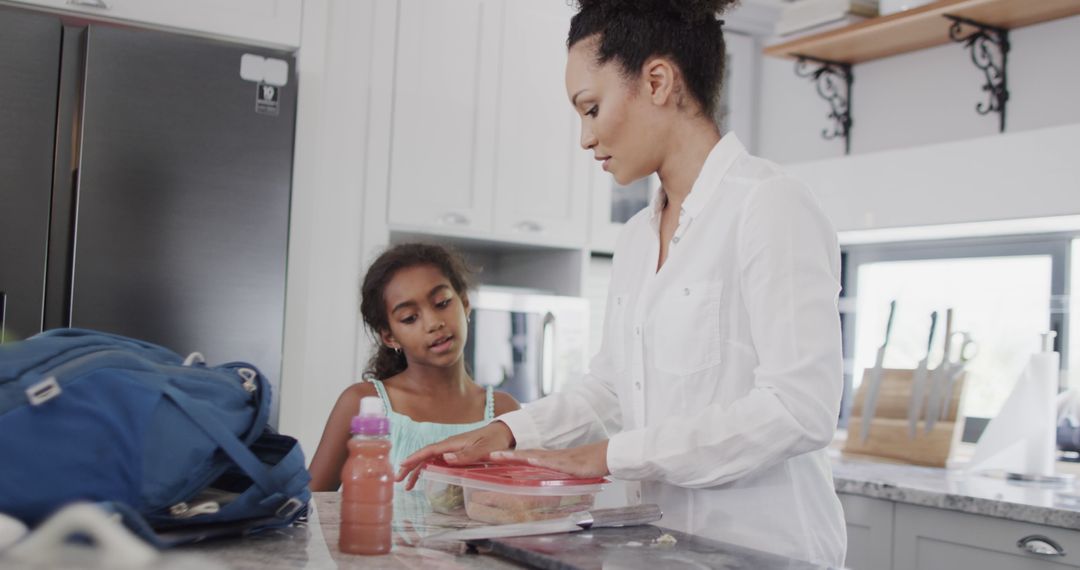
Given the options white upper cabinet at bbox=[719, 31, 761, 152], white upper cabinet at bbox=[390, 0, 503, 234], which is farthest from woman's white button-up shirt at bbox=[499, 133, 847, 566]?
white upper cabinet at bbox=[719, 31, 761, 152]

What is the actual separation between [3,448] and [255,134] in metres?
1.70

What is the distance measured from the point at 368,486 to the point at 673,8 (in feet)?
2.49

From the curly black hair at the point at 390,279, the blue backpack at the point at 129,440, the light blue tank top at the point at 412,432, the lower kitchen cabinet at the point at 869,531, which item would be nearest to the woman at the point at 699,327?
the blue backpack at the point at 129,440

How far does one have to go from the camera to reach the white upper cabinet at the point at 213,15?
2.46 metres

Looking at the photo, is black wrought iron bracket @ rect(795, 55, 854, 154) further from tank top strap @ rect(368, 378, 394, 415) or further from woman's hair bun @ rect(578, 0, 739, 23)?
woman's hair bun @ rect(578, 0, 739, 23)

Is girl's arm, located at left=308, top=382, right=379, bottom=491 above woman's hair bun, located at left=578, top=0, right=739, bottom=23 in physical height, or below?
below

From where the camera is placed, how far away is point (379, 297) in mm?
2133

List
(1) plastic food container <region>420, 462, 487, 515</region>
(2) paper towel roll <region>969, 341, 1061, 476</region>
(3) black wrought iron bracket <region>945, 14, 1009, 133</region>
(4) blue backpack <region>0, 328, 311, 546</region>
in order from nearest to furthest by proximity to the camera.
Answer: (4) blue backpack <region>0, 328, 311, 546</region>, (1) plastic food container <region>420, 462, 487, 515</region>, (2) paper towel roll <region>969, 341, 1061, 476</region>, (3) black wrought iron bracket <region>945, 14, 1009, 133</region>

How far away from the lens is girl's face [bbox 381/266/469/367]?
207cm

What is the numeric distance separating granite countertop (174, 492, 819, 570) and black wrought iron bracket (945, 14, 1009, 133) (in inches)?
83.4

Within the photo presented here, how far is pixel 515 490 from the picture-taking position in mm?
1186

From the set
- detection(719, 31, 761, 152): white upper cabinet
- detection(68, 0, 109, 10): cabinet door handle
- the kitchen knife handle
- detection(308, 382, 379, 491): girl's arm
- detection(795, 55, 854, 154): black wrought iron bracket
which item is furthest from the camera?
detection(719, 31, 761, 152): white upper cabinet

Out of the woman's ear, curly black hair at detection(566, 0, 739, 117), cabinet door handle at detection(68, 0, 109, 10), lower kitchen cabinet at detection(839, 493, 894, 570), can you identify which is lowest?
lower kitchen cabinet at detection(839, 493, 894, 570)

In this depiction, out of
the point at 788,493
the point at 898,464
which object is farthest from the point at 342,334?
the point at 788,493
